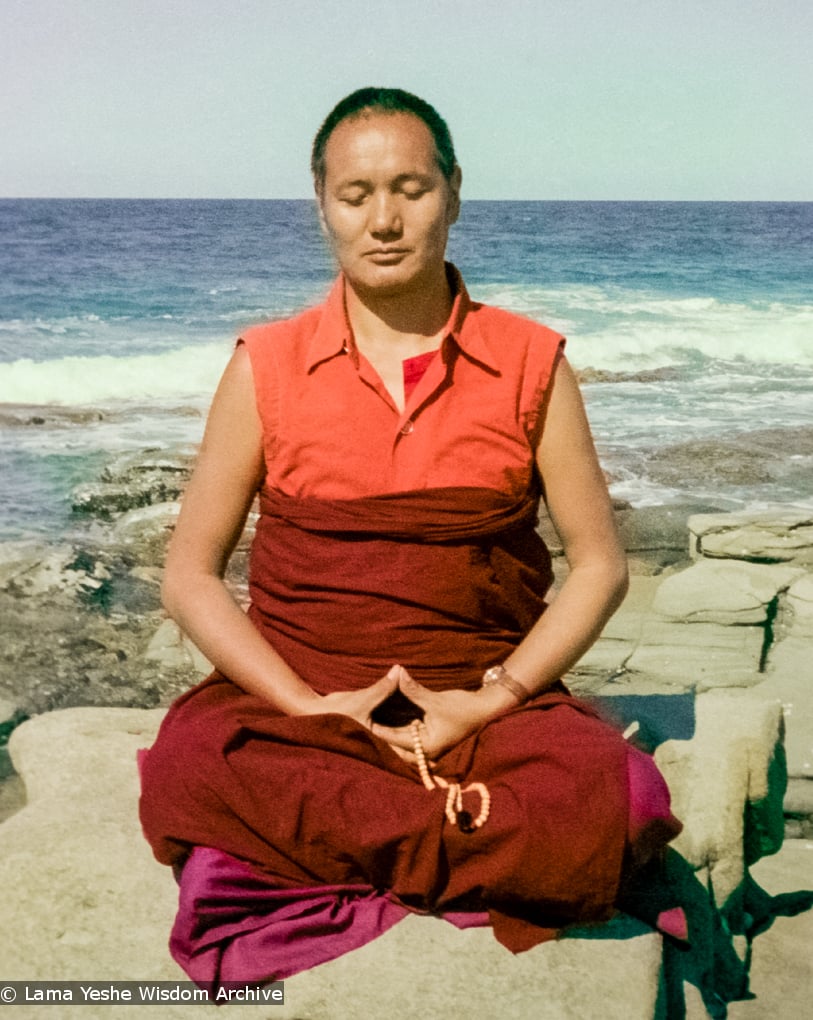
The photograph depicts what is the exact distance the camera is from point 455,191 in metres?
2.26

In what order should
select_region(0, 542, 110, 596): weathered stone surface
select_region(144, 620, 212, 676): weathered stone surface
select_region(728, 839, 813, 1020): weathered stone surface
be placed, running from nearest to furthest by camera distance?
select_region(728, 839, 813, 1020): weathered stone surface
select_region(144, 620, 212, 676): weathered stone surface
select_region(0, 542, 110, 596): weathered stone surface

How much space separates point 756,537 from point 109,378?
34.5ft

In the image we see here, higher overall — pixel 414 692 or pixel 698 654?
pixel 414 692

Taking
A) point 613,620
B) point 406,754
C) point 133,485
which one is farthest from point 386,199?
point 133,485

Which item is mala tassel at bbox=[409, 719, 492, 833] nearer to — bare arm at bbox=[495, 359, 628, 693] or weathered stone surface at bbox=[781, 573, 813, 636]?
bare arm at bbox=[495, 359, 628, 693]

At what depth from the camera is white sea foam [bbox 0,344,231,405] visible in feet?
44.9

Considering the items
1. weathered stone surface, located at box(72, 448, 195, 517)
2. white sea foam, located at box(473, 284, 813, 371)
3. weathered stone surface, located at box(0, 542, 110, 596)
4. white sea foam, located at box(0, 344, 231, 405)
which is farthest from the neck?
white sea foam, located at box(473, 284, 813, 371)

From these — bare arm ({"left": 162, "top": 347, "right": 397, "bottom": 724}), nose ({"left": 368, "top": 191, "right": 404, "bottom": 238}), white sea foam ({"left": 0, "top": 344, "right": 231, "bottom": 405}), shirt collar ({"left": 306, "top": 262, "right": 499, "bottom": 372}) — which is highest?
nose ({"left": 368, "top": 191, "right": 404, "bottom": 238})

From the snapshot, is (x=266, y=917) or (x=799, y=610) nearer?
(x=266, y=917)

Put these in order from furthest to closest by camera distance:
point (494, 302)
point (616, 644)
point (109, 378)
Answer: point (494, 302) → point (109, 378) → point (616, 644)

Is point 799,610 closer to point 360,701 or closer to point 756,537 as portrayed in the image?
point 756,537

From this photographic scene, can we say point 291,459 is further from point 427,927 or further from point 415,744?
point 427,927

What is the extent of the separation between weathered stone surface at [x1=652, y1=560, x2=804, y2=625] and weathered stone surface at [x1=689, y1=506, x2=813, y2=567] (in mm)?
455

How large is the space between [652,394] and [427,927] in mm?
11753
